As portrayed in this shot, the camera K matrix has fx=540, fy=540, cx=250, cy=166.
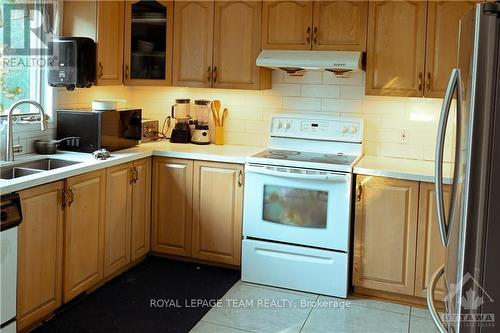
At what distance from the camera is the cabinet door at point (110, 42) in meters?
3.89

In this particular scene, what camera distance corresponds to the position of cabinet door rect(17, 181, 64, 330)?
281 cm

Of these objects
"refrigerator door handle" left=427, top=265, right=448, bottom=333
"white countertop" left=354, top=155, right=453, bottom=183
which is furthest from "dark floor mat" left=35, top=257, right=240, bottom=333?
"refrigerator door handle" left=427, top=265, right=448, bottom=333

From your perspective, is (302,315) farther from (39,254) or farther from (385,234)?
(39,254)

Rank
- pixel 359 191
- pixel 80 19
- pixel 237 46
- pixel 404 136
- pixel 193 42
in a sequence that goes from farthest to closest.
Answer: pixel 193 42 → pixel 237 46 → pixel 404 136 → pixel 80 19 → pixel 359 191

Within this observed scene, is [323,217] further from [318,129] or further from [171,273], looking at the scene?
[171,273]

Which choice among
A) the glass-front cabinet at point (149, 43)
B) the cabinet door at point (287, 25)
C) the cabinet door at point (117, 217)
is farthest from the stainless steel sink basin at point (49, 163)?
the cabinet door at point (287, 25)

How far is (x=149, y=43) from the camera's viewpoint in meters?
4.27

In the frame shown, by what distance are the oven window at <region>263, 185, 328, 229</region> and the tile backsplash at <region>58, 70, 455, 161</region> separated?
2.44ft

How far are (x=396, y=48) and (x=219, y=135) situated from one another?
1.56 m

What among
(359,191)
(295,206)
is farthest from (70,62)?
(359,191)

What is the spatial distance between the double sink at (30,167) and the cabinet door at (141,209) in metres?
0.53

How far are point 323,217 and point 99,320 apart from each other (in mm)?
1544

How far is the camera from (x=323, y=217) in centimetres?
359

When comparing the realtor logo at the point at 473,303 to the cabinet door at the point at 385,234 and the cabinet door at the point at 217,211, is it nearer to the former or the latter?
the cabinet door at the point at 385,234
